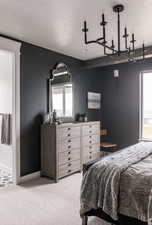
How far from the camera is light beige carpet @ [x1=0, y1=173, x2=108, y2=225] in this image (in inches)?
89.7

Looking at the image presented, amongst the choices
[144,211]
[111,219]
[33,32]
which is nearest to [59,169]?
[111,219]

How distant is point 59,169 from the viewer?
3562 mm

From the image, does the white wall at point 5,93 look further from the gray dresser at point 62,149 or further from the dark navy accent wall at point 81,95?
the gray dresser at point 62,149

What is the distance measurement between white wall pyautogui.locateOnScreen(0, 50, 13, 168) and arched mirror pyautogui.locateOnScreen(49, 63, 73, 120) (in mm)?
941

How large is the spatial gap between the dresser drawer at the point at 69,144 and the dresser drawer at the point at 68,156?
0.08 metres

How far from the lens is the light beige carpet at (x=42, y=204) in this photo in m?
2.28

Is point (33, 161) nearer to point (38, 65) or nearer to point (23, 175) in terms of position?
point (23, 175)

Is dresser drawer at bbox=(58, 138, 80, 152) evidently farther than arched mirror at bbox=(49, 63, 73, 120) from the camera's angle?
No

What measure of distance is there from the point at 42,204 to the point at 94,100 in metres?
3.31

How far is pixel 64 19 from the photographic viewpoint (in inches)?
106

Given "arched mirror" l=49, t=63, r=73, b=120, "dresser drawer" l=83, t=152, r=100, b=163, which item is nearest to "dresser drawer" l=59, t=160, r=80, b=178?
"dresser drawer" l=83, t=152, r=100, b=163

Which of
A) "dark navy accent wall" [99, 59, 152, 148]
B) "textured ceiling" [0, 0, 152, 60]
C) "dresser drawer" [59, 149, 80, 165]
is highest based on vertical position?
"textured ceiling" [0, 0, 152, 60]

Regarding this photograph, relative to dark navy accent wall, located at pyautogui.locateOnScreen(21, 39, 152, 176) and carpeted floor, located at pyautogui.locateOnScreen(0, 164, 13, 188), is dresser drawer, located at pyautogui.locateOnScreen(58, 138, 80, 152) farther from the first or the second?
carpeted floor, located at pyautogui.locateOnScreen(0, 164, 13, 188)

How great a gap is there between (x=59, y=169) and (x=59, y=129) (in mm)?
777
